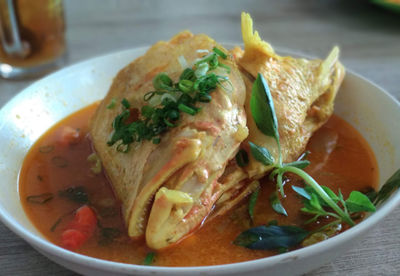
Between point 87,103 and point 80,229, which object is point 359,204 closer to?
point 80,229

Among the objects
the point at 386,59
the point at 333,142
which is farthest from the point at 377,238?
the point at 386,59

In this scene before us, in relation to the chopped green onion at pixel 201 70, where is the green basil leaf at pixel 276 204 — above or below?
below

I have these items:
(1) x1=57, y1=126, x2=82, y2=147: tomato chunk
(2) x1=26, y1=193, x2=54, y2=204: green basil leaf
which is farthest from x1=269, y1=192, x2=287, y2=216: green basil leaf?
(1) x1=57, y1=126, x2=82, y2=147: tomato chunk

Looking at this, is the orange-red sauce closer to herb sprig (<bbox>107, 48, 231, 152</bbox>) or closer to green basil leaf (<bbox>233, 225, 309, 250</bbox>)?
green basil leaf (<bbox>233, 225, 309, 250</bbox>)

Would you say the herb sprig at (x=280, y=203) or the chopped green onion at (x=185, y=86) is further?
the chopped green onion at (x=185, y=86)

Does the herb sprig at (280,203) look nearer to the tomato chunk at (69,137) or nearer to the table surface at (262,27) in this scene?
the tomato chunk at (69,137)

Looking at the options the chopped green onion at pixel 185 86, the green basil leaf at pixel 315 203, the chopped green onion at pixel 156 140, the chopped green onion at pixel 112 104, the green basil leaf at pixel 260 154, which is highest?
the chopped green onion at pixel 185 86

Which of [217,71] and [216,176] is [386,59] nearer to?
[217,71]

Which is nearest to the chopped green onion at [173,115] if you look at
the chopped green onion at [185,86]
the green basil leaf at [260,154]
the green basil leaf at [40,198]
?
the chopped green onion at [185,86]
